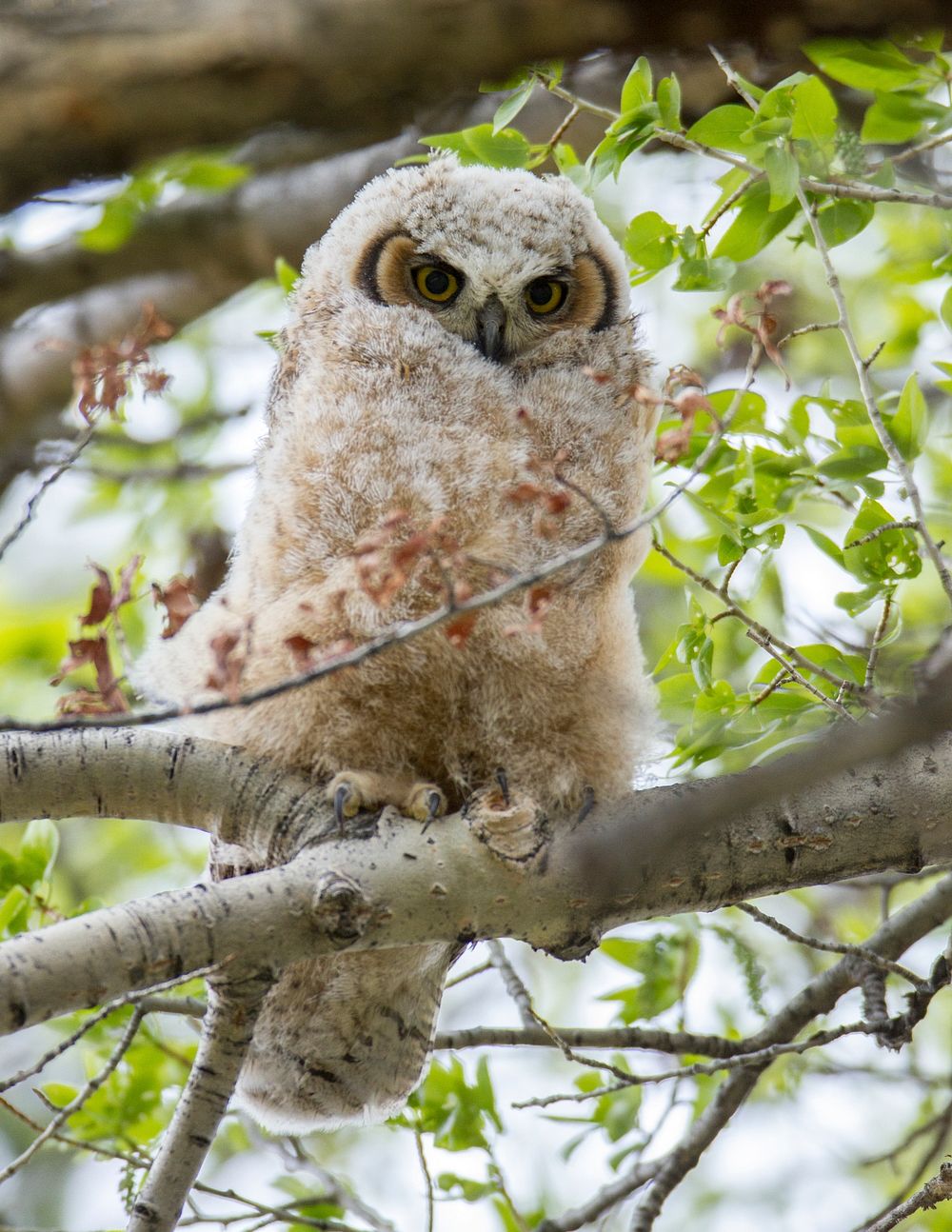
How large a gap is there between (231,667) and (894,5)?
43.0 inches

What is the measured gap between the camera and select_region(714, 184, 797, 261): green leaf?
2.38 m

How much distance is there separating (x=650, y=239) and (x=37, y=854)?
1.72 meters

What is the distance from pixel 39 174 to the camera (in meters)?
0.84

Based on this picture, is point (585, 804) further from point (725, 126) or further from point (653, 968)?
point (725, 126)

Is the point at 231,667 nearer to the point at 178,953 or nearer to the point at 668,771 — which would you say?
the point at 178,953

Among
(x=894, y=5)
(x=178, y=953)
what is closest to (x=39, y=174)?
(x=894, y=5)

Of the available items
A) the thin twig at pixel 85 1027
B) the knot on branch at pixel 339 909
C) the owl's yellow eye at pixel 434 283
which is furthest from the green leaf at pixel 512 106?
the thin twig at pixel 85 1027

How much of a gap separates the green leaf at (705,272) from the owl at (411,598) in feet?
0.74

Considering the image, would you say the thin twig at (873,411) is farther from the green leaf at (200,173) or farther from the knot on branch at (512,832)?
the green leaf at (200,173)

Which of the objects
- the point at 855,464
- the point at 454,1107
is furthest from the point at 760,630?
the point at 454,1107

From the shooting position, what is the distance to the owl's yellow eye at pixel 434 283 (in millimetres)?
2686

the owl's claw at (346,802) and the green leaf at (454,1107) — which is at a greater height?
the owl's claw at (346,802)

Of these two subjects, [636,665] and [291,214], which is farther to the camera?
[291,214]

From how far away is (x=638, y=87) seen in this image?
2.29 m
